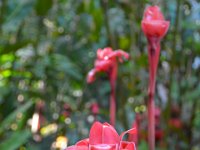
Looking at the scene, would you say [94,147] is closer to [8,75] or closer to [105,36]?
[8,75]

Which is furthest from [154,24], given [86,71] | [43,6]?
[86,71]

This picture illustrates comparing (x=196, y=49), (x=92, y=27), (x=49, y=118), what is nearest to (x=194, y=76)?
(x=196, y=49)

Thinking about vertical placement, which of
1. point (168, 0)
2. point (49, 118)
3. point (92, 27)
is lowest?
point (49, 118)

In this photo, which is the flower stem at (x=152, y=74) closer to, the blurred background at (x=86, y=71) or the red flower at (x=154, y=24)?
the red flower at (x=154, y=24)

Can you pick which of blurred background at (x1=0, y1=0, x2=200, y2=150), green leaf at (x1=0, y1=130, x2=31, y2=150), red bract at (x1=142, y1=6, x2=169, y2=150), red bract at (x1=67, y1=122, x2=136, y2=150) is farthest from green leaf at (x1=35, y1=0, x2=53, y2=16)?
red bract at (x1=67, y1=122, x2=136, y2=150)

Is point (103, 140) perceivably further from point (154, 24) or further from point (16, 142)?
point (16, 142)

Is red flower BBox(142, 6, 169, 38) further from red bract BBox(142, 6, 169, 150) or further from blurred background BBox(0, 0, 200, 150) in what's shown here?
blurred background BBox(0, 0, 200, 150)

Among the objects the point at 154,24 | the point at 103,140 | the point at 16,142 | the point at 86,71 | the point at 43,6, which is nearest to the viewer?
the point at 103,140

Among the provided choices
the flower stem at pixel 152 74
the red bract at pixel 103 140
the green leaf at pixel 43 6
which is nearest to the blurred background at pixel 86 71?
the green leaf at pixel 43 6
